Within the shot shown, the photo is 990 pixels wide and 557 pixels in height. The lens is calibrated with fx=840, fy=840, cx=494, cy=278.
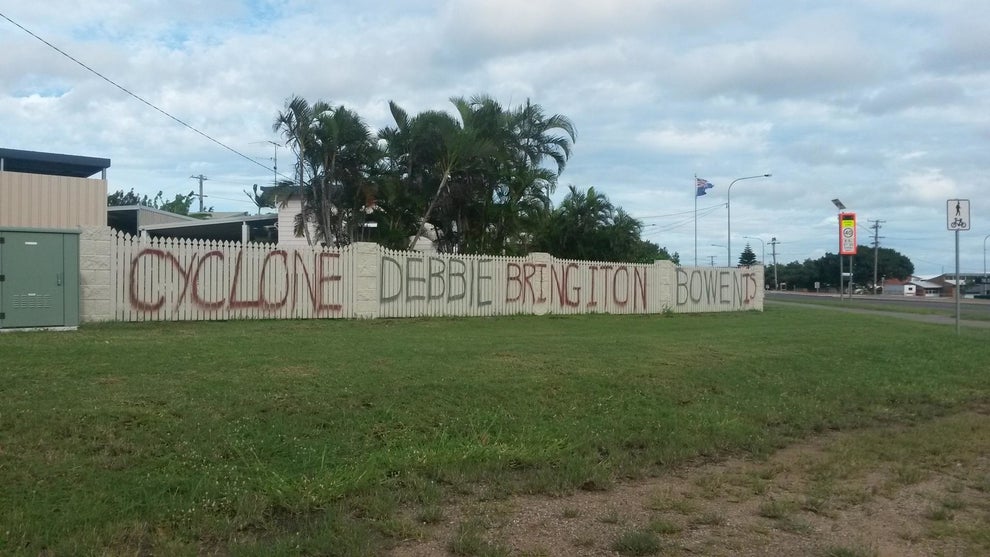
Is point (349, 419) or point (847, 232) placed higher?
point (847, 232)

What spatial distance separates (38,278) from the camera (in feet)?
39.2

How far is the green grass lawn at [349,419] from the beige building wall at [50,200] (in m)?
7.96

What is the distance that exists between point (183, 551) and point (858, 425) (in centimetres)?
695

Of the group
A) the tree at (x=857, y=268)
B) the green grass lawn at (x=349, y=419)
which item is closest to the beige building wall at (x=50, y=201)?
the green grass lawn at (x=349, y=419)

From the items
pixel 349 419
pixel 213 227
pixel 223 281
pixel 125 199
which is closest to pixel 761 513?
pixel 349 419

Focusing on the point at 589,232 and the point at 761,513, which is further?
the point at 589,232

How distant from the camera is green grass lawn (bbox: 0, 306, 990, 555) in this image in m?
5.05

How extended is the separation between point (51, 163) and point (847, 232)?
95.1ft

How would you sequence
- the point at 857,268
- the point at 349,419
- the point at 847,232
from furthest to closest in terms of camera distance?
the point at 857,268 < the point at 847,232 < the point at 349,419

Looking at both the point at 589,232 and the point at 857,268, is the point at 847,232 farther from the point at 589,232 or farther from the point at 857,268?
the point at 857,268

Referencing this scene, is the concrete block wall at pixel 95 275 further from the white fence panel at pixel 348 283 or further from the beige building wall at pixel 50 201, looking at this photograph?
the beige building wall at pixel 50 201

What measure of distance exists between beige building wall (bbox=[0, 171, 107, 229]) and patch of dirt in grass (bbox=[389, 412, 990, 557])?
16612 mm

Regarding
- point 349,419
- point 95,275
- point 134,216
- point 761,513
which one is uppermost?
point 134,216

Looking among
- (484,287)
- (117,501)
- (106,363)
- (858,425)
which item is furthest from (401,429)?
(484,287)
